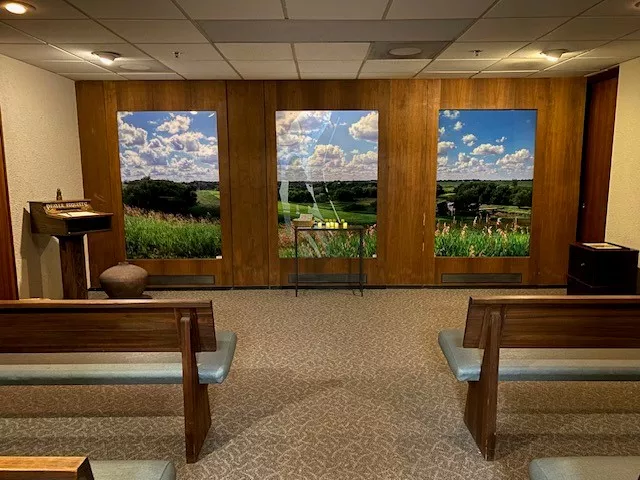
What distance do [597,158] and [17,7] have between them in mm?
6040

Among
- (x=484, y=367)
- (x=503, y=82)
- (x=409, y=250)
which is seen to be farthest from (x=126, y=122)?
(x=484, y=367)

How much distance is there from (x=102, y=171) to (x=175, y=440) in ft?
14.1

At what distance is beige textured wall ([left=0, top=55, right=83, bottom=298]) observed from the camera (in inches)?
175

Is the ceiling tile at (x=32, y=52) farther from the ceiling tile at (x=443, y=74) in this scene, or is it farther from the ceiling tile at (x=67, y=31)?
the ceiling tile at (x=443, y=74)

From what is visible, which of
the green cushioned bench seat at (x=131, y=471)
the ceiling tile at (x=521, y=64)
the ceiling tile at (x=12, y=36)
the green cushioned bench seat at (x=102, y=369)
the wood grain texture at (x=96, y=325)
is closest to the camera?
the green cushioned bench seat at (x=131, y=471)

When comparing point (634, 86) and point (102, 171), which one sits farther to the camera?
point (102, 171)

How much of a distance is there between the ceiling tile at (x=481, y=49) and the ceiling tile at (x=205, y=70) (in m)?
2.29

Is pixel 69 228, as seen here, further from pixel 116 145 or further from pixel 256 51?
pixel 256 51

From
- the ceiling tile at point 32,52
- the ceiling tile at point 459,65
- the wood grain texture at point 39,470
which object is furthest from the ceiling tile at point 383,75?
the wood grain texture at point 39,470

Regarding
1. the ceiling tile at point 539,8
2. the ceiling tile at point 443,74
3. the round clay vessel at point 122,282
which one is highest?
the ceiling tile at point 443,74

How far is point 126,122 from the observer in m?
5.77

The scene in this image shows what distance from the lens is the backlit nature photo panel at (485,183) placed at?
577cm

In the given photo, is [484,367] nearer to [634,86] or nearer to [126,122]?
[634,86]

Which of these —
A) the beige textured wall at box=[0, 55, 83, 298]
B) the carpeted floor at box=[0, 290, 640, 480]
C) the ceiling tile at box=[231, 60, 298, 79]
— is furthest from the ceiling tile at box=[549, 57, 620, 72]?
the beige textured wall at box=[0, 55, 83, 298]
